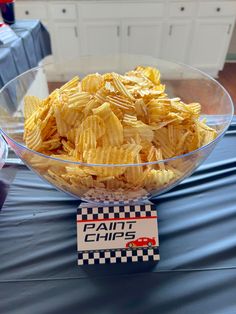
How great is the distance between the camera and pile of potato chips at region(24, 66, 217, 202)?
1.52 ft

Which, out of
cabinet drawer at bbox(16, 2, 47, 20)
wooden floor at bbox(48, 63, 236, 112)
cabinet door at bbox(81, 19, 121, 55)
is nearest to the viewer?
cabinet drawer at bbox(16, 2, 47, 20)

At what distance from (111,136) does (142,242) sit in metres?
0.20

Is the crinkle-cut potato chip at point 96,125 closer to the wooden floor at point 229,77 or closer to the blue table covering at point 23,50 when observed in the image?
the blue table covering at point 23,50

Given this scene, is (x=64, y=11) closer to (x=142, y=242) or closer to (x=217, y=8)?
(x=217, y=8)

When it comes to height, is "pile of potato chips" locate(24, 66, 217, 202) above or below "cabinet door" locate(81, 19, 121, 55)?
above

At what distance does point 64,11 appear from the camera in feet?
8.04

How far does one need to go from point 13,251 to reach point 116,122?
32 centimetres

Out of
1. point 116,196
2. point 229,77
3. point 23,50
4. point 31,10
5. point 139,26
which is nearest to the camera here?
point 116,196

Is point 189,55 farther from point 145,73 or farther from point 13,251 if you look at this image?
point 13,251

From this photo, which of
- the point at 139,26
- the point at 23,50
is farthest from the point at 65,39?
the point at 23,50

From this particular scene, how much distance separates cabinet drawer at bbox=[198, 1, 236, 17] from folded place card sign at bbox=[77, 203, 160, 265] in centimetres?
249

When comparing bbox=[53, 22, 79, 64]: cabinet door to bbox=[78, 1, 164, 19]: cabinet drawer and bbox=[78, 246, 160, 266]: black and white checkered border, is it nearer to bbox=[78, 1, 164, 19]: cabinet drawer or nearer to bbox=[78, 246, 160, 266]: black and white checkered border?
bbox=[78, 1, 164, 19]: cabinet drawer

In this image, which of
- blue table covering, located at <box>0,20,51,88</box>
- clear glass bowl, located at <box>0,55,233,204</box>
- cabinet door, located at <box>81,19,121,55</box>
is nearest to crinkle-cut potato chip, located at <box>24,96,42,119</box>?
clear glass bowl, located at <box>0,55,233,204</box>

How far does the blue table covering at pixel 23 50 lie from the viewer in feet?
4.47
